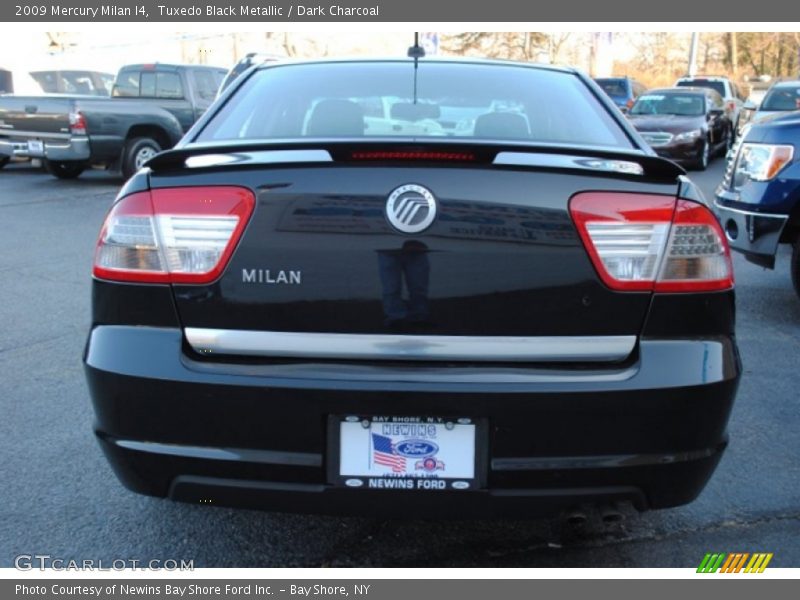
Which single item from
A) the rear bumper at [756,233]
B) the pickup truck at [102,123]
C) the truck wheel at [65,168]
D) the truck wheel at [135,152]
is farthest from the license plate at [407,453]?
the truck wheel at [65,168]

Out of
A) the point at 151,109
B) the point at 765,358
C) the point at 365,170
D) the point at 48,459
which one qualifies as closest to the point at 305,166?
the point at 365,170

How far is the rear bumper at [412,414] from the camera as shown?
2143 mm

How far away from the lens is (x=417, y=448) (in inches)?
87.0

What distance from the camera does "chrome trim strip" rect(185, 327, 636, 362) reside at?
7.10 feet

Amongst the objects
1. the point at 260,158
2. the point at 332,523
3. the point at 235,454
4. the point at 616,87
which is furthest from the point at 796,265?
the point at 616,87

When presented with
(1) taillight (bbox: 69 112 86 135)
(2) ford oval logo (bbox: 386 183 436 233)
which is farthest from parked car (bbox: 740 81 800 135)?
(2) ford oval logo (bbox: 386 183 436 233)

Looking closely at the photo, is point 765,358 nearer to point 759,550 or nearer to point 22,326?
point 759,550

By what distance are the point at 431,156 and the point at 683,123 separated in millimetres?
13962

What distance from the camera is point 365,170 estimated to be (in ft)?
7.13

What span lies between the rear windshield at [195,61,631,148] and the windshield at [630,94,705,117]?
1352cm

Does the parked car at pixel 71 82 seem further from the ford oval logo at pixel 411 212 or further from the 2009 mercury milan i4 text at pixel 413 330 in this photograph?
the ford oval logo at pixel 411 212

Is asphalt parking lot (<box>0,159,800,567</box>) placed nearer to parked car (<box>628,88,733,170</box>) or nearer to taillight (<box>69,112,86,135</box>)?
taillight (<box>69,112,86,135</box>)

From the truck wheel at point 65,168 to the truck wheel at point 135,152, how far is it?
0.98 metres

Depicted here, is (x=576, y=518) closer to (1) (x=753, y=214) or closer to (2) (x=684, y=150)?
(1) (x=753, y=214)
